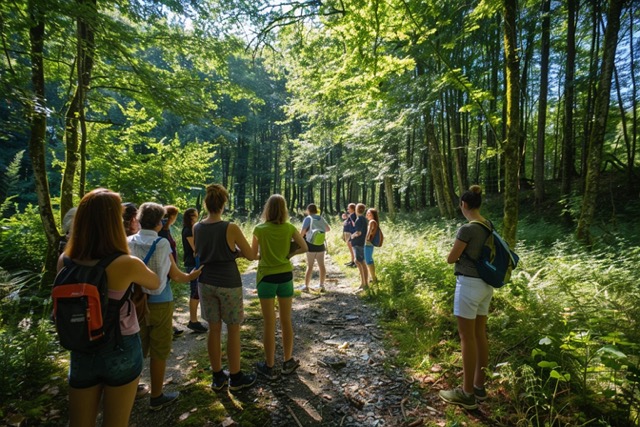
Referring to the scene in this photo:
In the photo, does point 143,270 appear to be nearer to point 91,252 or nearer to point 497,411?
point 91,252

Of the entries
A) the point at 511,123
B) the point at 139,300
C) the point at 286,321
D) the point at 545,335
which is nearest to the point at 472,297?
the point at 545,335

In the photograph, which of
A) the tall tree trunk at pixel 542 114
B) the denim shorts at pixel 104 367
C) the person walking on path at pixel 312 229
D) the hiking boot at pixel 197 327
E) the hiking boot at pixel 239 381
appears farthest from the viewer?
the tall tree trunk at pixel 542 114

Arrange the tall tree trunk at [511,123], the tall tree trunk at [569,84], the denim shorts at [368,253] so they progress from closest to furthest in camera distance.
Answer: the tall tree trunk at [511,123] → the denim shorts at [368,253] → the tall tree trunk at [569,84]

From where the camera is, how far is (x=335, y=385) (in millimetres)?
3654

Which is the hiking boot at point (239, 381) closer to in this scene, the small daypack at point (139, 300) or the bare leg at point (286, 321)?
the bare leg at point (286, 321)

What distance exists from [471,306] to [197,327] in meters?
4.53

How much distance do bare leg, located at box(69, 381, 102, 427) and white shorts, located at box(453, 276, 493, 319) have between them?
3095mm

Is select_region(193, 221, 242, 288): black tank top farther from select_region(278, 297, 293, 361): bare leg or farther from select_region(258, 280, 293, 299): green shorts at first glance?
select_region(278, 297, 293, 361): bare leg

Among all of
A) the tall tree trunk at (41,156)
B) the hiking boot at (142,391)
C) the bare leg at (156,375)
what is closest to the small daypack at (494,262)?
the bare leg at (156,375)

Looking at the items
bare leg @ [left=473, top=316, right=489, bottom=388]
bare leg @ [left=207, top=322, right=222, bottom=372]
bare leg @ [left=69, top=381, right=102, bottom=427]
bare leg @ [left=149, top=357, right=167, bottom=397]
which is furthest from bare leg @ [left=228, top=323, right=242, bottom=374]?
bare leg @ [left=473, top=316, right=489, bottom=388]

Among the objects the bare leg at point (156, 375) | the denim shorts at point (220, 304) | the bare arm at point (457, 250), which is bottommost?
the bare leg at point (156, 375)

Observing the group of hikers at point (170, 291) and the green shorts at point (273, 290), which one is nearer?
the group of hikers at point (170, 291)

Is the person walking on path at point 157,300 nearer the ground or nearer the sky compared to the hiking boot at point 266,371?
nearer the sky

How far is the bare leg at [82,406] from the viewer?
74.4 inches
